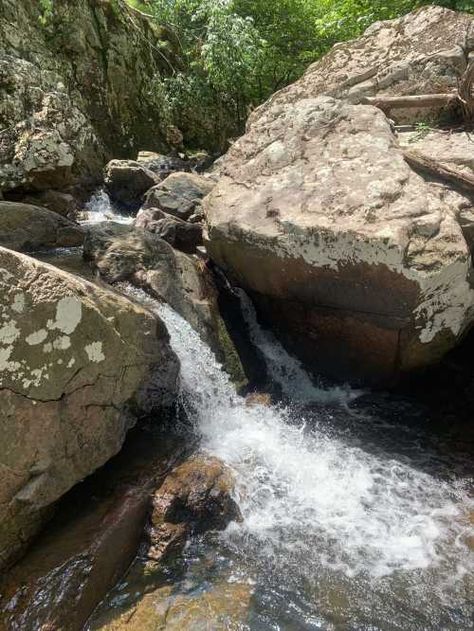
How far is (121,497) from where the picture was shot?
12.9 ft

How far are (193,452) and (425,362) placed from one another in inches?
117

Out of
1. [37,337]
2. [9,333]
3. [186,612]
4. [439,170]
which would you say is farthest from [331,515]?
[439,170]

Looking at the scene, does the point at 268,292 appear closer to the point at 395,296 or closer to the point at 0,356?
the point at 395,296

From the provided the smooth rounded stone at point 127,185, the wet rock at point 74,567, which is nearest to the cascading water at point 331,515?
the wet rock at point 74,567

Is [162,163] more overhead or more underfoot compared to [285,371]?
more overhead

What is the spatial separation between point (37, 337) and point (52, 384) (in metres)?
0.37

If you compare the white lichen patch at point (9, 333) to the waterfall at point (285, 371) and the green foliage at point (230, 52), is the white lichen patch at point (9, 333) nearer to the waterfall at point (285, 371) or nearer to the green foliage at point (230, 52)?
the waterfall at point (285, 371)

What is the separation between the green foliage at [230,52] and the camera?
13450 millimetres

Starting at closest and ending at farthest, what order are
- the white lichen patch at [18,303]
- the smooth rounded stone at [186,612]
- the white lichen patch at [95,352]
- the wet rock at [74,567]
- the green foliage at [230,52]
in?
the wet rock at [74,567], the smooth rounded stone at [186,612], the white lichen patch at [18,303], the white lichen patch at [95,352], the green foliage at [230,52]

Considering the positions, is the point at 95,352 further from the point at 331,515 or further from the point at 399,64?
the point at 399,64

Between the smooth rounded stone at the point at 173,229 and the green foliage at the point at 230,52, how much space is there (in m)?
8.54

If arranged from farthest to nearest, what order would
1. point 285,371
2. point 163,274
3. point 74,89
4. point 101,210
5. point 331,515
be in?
point 74,89, point 101,210, point 285,371, point 163,274, point 331,515

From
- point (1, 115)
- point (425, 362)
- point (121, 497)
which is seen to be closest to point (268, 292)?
point (425, 362)

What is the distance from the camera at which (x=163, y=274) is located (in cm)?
577
